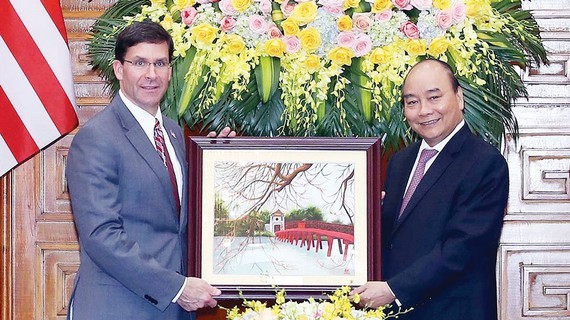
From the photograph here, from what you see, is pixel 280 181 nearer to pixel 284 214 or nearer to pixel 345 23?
pixel 284 214

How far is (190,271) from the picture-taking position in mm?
2633

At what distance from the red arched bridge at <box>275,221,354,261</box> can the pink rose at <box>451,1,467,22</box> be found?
769mm

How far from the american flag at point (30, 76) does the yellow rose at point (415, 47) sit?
5.06ft

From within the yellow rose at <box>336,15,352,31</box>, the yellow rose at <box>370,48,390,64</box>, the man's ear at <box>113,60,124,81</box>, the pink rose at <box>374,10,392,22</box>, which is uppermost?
the pink rose at <box>374,10,392,22</box>

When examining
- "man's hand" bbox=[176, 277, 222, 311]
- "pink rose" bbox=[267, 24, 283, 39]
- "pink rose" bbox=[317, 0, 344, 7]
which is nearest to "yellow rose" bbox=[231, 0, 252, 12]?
"pink rose" bbox=[267, 24, 283, 39]

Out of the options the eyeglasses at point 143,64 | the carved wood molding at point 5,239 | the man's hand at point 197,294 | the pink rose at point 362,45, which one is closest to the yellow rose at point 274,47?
the pink rose at point 362,45

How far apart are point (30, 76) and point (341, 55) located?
4.85ft

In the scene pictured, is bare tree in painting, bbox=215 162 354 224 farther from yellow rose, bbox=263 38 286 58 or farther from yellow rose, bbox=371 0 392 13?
yellow rose, bbox=371 0 392 13

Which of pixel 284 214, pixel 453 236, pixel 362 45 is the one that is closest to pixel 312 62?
pixel 362 45

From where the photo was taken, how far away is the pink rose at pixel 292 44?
Answer: 2.75 m

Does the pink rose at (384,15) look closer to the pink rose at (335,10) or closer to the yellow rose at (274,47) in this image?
the pink rose at (335,10)

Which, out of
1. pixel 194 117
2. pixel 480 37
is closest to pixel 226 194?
pixel 194 117

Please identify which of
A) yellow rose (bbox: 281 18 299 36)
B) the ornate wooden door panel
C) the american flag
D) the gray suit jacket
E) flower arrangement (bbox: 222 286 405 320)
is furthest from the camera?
the ornate wooden door panel

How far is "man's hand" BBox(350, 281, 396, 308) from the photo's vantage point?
2584 mm
